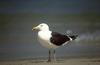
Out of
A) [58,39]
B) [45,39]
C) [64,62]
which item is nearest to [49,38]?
[45,39]

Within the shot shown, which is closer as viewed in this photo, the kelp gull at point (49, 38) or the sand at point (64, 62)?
the sand at point (64, 62)

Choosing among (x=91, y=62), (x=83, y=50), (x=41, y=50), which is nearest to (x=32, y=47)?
(x=41, y=50)

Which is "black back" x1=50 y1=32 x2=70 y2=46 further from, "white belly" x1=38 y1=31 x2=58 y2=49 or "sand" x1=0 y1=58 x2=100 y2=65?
"sand" x1=0 y1=58 x2=100 y2=65

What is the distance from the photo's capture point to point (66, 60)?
30.4 feet

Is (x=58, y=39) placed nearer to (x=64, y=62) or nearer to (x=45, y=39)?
(x=45, y=39)

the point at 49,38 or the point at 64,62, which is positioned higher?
the point at 49,38

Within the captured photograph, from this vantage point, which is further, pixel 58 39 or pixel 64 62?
pixel 58 39

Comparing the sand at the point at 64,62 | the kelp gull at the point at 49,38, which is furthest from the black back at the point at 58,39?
the sand at the point at 64,62

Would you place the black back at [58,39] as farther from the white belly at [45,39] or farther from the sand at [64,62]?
the sand at [64,62]

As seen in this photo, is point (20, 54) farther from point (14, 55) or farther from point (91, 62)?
point (91, 62)

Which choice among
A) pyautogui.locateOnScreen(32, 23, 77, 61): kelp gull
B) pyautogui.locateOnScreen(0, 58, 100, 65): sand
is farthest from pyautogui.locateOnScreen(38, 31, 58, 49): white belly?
pyautogui.locateOnScreen(0, 58, 100, 65): sand

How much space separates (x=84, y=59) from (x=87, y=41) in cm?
146

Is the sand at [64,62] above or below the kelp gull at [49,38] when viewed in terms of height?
below

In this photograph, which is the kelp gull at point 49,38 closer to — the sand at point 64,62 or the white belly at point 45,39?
the white belly at point 45,39
